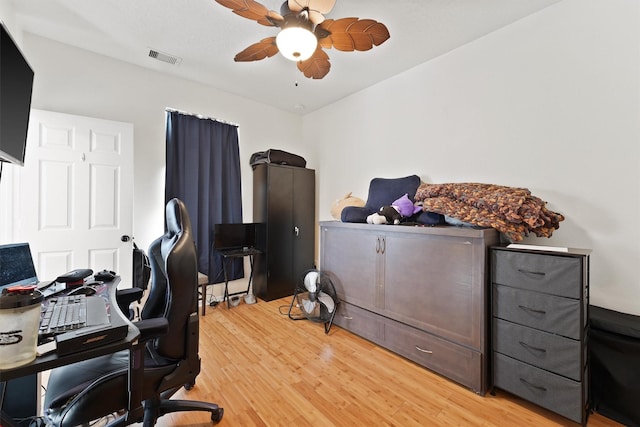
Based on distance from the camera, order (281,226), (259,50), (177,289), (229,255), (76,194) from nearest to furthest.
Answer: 1. (177,289)
2. (259,50)
3. (76,194)
4. (229,255)
5. (281,226)

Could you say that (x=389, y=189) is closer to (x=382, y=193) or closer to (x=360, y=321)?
(x=382, y=193)

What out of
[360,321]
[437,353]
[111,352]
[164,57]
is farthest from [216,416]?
[164,57]

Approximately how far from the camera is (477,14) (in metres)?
2.12

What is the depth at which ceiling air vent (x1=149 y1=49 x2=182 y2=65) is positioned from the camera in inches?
106

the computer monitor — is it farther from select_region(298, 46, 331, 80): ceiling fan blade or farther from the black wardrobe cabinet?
the black wardrobe cabinet

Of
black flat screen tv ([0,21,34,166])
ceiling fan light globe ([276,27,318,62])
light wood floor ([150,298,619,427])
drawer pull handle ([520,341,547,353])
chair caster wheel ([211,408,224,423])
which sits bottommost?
light wood floor ([150,298,619,427])

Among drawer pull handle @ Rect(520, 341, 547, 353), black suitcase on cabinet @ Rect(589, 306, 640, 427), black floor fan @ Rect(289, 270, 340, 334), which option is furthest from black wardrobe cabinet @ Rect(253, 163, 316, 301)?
black suitcase on cabinet @ Rect(589, 306, 640, 427)

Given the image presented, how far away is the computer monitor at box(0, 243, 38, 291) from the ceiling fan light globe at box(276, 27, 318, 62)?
6.23 feet

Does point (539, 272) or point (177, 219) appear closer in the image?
point (177, 219)

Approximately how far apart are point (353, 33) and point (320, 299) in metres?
2.32

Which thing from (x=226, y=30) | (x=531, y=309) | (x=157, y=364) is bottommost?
(x=157, y=364)

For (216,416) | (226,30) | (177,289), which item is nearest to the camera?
(177,289)

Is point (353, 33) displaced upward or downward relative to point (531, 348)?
upward

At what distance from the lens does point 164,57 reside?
9.07ft
